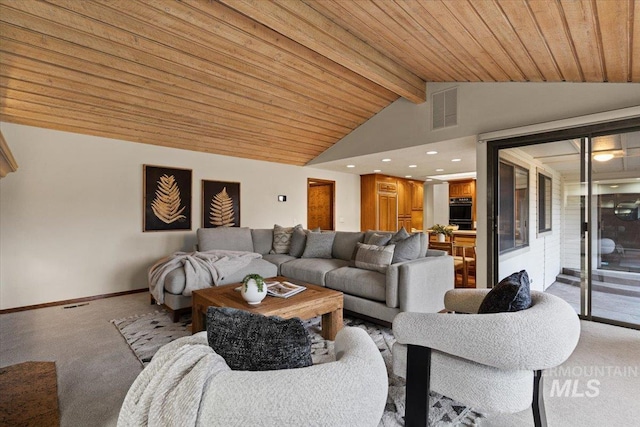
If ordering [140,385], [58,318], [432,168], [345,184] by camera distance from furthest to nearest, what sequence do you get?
[345,184]
[432,168]
[58,318]
[140,385]

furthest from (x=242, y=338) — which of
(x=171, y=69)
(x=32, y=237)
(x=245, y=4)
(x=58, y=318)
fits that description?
(x=32, y=237)

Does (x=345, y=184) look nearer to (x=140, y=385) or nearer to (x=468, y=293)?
(x=468, y=293)

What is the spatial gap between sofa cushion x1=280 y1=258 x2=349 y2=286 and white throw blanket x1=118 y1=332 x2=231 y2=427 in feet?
8.68

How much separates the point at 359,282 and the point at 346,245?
1.10 metres

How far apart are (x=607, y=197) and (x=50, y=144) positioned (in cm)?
647

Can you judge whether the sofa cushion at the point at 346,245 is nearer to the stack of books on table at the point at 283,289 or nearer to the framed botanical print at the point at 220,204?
the stack of books on table at the point at 283,289

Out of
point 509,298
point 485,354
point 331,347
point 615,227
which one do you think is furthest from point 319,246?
point 615,227

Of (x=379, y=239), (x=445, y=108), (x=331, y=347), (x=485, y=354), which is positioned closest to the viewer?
(x=485, y=354)

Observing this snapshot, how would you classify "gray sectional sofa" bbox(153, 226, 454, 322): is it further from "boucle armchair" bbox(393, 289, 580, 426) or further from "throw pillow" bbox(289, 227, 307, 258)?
"boucle armchair" bbox(393, 289, 580, 426)

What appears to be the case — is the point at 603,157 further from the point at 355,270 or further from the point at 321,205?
the point at 321,205

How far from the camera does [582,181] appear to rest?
327 centimetres

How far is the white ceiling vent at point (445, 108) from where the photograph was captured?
13.4 ft

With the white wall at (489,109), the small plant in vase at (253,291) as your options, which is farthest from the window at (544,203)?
the small plant in vase at (253,291)

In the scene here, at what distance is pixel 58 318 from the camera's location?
334cm
